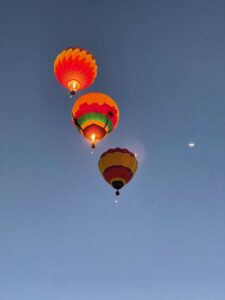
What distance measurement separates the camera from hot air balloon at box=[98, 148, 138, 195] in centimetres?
3067

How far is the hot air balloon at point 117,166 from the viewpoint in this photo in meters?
30.7

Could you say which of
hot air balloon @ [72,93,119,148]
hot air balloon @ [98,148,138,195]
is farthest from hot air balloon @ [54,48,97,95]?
hot air balloon @ [98,148,138,195]

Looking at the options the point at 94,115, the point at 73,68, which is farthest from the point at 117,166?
the point at 73,68

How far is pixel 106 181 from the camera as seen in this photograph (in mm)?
31000

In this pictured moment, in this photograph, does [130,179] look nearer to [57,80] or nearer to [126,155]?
[126,155]

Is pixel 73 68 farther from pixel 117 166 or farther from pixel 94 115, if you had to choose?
pixel 117 166

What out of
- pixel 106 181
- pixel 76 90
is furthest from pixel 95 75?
pixel 106 181

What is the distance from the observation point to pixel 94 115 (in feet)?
100

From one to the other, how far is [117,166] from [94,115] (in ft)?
5.51

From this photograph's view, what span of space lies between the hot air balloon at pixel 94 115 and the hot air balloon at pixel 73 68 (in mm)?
482

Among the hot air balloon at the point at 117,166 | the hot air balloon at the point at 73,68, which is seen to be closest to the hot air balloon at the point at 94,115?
the hot air balloon at the point at 73,68

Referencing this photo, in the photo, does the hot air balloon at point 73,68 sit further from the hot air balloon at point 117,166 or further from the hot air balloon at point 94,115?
the hot air balloon at point 117,166

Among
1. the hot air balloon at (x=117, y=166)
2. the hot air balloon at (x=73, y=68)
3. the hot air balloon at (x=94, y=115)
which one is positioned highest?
the hot air balloon at (x=73, y=68)

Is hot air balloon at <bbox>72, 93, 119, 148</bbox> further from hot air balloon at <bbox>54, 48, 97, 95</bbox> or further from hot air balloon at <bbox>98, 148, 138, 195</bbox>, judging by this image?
hot air balloon at <bbox>98, 148, 138, 195</bbox>
